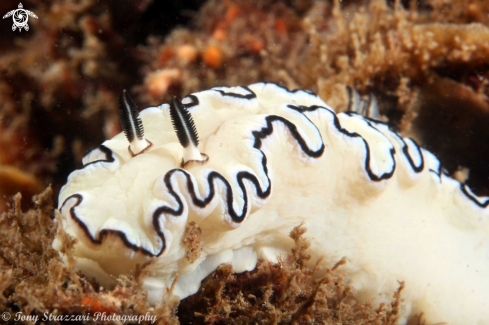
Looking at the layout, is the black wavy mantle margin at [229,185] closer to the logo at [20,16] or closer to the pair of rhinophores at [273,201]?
the pair of rhinophores at [273,201]

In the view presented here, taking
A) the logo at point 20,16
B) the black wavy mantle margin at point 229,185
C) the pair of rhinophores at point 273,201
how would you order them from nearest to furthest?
the black wavy mantle margin at point 229,185 → the pair of rhinophores at point 273,201 → the logo at point 20,16

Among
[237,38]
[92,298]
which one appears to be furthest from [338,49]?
[92,298]

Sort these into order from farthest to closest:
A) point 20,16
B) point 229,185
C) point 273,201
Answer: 1. point 20,16
2. point 273,201
3. point 229,185

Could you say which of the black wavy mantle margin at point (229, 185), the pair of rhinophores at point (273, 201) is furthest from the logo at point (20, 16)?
the black wavy mantle margin at point (229, 185)

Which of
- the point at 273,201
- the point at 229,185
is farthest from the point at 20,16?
the point at 273,201

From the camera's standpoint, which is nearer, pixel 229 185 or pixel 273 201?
pixel 229 185

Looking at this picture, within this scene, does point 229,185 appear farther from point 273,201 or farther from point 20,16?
point 20,16
